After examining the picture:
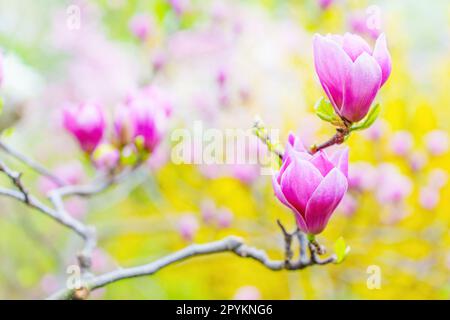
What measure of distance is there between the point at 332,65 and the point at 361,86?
0.08 ft

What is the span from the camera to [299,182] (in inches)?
16.8

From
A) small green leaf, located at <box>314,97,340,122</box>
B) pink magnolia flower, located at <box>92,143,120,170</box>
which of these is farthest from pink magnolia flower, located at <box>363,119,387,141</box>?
small green leaf, located at <box>314,97,340,122</box>

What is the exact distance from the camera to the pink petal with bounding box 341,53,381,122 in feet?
1.37

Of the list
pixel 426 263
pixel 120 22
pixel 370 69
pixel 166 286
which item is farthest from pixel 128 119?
pixel 120 22

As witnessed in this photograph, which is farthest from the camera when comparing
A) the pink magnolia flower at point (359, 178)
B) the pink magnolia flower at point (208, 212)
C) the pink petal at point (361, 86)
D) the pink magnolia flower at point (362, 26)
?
the pink magnolia flower at point (208, 212)

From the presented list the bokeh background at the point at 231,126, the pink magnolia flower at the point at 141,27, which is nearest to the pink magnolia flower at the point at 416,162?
the bokeh background at the point at 231,126

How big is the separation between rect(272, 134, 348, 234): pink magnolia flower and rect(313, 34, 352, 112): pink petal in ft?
0.14

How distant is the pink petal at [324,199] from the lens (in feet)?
1.40

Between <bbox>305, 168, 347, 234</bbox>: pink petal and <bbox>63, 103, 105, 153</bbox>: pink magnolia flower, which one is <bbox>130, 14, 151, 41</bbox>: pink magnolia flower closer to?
<bbox>63, 103, 105, 153</bbox>: pink magnolia flower

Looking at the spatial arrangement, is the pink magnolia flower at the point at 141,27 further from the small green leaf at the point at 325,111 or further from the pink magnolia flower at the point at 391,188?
the small green leaf at the point at 325,111

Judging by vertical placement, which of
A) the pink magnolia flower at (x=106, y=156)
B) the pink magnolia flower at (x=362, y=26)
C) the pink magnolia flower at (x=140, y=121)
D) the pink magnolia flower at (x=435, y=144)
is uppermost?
the pink magnolia flower at (x=362, y=26)

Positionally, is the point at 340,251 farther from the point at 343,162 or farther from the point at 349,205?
the point at 349,205

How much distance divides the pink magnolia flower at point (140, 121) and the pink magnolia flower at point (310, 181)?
0.85ft
